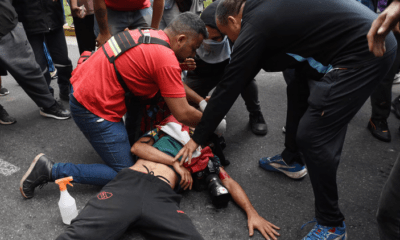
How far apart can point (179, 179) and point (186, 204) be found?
233 mm

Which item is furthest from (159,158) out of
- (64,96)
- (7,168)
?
(64,96)

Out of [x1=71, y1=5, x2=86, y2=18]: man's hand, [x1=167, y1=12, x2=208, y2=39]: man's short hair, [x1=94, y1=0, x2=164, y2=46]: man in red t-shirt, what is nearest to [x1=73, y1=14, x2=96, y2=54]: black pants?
[x1=71, y1=5, x2=86, y2=18]: man's hand

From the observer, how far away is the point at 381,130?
109 inches

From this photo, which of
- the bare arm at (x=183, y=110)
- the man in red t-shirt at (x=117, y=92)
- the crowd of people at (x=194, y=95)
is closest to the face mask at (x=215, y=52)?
the crowd of people at (x=194, y=95)

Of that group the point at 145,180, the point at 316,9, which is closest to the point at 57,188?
the point at 145,180

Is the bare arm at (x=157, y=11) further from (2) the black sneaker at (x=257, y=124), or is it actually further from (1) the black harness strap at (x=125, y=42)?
(2) the black sneaker at (x=257, y=124)

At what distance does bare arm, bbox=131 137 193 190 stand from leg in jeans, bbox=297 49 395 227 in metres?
0.77

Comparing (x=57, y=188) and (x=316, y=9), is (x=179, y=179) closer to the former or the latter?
(x=57, y=188)

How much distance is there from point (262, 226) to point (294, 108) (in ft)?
2.81

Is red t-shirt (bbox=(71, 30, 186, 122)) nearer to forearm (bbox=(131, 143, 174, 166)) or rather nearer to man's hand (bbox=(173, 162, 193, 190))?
forearm (bbox=(131, 143, 174, 166))

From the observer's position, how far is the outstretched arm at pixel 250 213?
1811mm

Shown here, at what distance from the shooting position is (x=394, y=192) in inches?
42.9

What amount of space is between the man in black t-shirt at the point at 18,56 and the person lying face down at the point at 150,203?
54.8 inches

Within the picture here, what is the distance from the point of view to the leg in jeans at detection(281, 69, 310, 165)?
2.06 meters
